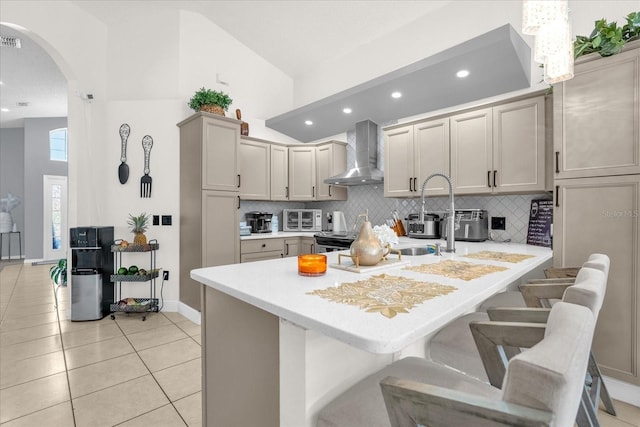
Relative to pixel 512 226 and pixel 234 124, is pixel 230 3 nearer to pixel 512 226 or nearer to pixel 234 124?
pixel 234 124

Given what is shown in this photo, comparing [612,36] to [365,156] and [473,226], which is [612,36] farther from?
[365,156]

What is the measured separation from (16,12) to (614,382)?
19.1 feet

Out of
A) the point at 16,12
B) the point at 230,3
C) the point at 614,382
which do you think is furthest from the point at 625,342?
the point at 16,12

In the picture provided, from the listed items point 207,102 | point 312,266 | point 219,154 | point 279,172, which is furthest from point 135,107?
point 312,266

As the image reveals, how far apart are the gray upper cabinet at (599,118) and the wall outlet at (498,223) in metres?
1.05

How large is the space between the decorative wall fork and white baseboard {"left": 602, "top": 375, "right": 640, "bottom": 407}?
14.6 ft

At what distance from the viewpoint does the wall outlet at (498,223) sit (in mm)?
3098

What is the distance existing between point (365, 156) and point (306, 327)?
3480mm

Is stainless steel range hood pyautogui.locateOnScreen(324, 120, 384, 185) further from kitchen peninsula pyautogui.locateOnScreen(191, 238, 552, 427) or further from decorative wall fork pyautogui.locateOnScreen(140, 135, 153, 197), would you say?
kitchen peninsula pyautogui.locateOnScreen(191, 238, 552, 427)

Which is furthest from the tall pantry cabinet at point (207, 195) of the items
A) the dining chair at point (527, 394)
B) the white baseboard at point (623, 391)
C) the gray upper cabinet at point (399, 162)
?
the white baseboard at point (623, 391)

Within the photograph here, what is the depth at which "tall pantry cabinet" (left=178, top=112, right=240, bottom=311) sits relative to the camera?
3.32m

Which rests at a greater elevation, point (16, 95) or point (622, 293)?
point (16, 95)

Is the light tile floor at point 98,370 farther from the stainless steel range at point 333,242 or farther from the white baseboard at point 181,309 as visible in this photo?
the stainless steel range at point 333,242

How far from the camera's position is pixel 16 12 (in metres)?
2.98
